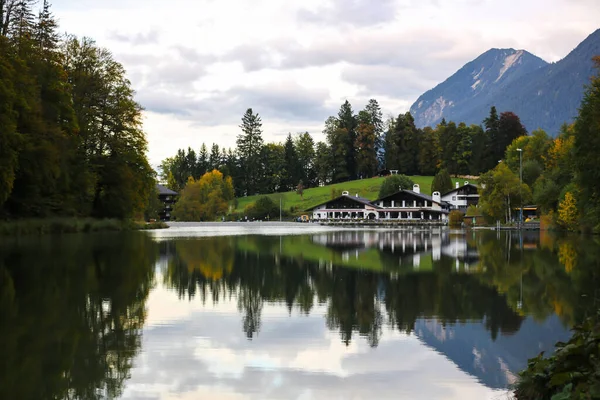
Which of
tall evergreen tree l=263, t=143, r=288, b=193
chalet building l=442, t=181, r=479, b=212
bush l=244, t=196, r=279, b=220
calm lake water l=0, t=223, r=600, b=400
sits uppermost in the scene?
tall evergreen tree l=263, t=143, r=288, b=193

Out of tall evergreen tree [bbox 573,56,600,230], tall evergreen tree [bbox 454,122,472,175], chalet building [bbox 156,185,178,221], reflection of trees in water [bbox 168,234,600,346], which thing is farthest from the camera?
chalet building [bbox 156,185,178,221]

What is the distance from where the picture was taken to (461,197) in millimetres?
125125

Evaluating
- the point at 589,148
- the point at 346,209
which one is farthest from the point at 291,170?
the point at 589,148

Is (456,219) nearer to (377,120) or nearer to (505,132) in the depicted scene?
(505,132)

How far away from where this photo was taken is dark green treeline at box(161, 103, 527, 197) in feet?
470

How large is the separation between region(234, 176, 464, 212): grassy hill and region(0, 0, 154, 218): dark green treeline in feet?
260

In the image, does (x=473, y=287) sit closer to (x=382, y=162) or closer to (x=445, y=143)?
A: (x=445, y=143)

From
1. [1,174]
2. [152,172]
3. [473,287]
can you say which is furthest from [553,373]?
[152,172]

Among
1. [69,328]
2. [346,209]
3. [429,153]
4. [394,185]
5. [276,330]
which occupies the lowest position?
[276,330]

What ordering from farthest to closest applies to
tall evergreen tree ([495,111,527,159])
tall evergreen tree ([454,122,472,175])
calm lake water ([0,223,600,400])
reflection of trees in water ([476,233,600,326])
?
tall evergreen tree ([454,122,472,175]) → tall evergreen tree ([495,111,527,159]) → reflection of trees in water ([476,233,600,326]) → calm lake water ([0,223,600,400])

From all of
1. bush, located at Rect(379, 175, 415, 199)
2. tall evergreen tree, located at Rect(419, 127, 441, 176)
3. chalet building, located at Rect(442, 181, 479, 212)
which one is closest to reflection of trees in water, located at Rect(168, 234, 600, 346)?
chalet building, located at Rect(442, 181, 479, 212)

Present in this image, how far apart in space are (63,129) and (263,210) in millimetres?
83389

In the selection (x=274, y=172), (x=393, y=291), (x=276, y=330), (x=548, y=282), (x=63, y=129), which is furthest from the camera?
(x=274, y=172)

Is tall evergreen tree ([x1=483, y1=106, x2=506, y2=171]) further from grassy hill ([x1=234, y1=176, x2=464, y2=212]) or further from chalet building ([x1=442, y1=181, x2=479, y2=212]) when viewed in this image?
chalet building ([x1=442, y1=181, x2=479, y2=212])
